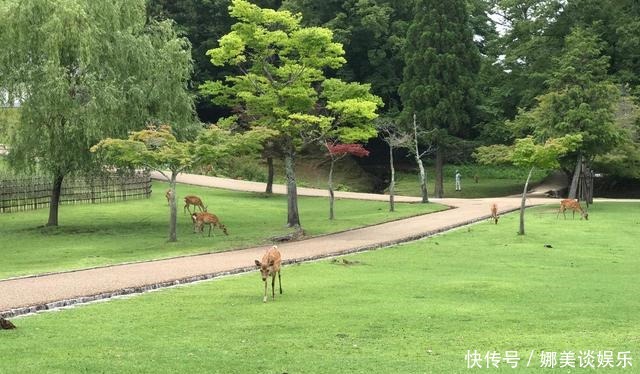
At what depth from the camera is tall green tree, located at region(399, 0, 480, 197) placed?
47.0 metres

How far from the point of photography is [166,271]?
55.9 ft

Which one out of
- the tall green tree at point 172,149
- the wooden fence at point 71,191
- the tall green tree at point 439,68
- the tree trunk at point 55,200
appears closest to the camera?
the tall green tree at point 172,149

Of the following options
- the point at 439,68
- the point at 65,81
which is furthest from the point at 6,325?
the point at 439,68

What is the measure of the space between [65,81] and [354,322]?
61.6ft

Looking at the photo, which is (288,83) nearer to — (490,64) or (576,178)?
(576,178)

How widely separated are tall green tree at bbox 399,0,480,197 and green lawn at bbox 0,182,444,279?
407 inches

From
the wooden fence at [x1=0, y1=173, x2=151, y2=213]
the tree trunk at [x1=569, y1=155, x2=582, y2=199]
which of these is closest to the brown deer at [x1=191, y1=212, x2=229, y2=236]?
the wooden fence at [x1=0, y1=173, x2=151, y2=213]

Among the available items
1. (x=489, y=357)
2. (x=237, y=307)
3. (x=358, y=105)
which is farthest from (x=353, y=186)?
(x=489, y=357)

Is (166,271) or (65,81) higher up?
(65,81)

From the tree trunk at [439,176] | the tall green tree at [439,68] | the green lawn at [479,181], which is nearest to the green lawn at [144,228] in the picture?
the tree trunk at [439,176]

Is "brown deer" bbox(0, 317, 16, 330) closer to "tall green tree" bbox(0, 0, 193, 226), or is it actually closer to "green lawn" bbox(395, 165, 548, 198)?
"tall green tree" bbox(0, 0, 193, 226)

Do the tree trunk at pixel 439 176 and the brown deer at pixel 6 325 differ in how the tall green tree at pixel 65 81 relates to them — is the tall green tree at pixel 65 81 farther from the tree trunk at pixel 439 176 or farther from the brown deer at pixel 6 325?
the tree trunk at pixel 439 176

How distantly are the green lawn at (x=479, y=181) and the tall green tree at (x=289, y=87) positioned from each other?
967 inches

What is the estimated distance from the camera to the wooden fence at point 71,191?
3384 centimetres
